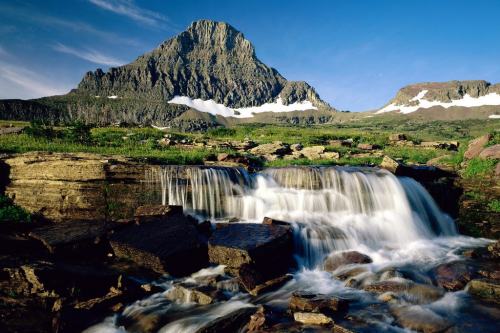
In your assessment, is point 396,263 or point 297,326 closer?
point 297,326

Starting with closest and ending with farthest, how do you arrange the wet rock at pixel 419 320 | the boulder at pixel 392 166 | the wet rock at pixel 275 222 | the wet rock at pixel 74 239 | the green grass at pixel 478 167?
the wet rock at pixel 419 320
the wet rock at pixel 74 239
the wet rock at pixel 275 222
the green grass at pixel 478 167
the boulder at pixel 392 166

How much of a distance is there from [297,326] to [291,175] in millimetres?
11510

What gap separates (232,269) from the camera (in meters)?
13.1

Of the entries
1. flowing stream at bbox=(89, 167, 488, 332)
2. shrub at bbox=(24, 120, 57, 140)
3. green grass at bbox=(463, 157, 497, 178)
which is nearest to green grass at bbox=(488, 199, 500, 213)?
green grass at bbox=(463, 157, 497, 178)

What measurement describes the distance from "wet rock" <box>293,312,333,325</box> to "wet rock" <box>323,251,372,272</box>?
15.8 ft

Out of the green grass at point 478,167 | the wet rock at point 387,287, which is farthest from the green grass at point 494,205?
the wet rock at point 387,287

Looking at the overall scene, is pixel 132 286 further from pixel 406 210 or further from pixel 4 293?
pixel 406 210

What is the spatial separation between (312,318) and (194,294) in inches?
162

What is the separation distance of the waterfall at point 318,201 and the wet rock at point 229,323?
645 cm

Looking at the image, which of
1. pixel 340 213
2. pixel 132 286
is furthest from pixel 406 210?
pixel 132 286

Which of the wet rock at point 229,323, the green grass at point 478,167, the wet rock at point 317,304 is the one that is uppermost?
the green grass at point 478,167

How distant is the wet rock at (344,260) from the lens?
14414 mm

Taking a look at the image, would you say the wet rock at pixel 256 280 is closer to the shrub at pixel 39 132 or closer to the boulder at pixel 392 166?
the boulder at pixel 392 166

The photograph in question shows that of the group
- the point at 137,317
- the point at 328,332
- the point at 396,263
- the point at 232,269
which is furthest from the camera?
the point at 396,263
